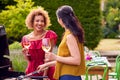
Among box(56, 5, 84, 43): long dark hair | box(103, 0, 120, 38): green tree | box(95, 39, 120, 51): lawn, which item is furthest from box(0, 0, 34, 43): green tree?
box(103, 0, 120, 38): green tree

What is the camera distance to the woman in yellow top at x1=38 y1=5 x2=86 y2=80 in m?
5.30

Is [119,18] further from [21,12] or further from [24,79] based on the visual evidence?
[24,79]

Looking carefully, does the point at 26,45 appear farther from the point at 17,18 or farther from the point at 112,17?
the point at 112,17

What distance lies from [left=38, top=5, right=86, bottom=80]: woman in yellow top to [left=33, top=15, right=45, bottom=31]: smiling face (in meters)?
0.69

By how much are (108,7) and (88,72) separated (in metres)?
26.3

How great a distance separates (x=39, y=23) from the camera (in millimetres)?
6086

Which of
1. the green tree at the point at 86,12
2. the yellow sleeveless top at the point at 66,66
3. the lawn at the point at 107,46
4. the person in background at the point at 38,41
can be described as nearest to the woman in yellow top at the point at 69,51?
the yellow sleeveless top at the point at 66,66

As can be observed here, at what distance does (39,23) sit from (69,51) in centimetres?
87

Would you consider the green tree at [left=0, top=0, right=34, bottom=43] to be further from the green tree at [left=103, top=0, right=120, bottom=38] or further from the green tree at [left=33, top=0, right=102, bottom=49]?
the green tree at [left=103, top=0, right=120, bottom=38]

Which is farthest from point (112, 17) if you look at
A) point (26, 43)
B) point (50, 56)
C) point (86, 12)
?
point (50, 56)

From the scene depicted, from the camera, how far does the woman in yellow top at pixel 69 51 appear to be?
209 inches

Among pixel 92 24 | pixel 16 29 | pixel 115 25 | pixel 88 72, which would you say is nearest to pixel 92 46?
pixel 92 24

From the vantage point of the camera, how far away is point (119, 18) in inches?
1261

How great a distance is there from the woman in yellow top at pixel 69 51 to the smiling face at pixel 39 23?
69cm
